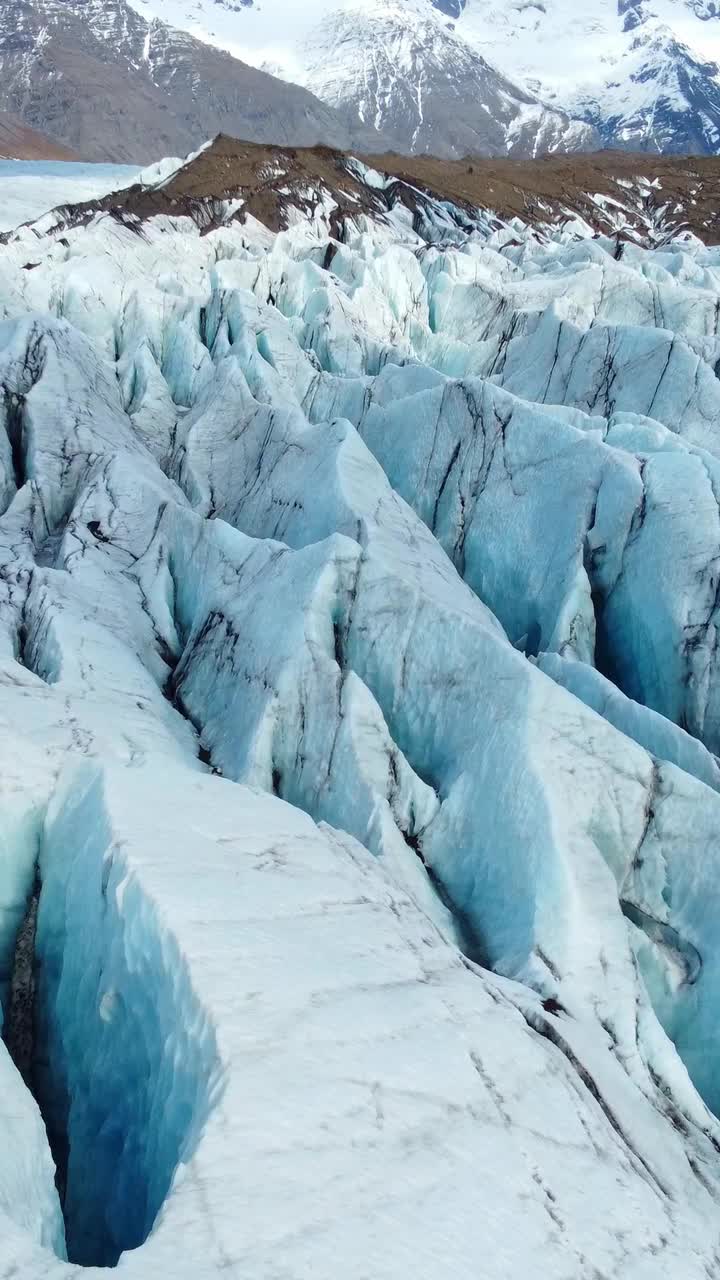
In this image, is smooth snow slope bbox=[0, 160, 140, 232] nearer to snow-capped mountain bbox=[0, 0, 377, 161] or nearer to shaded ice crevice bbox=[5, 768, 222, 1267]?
shaded ice crevice bbox=[5, 768, 222, 1267]

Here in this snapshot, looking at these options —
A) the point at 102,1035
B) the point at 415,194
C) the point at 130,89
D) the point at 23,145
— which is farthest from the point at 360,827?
the point at 130,89

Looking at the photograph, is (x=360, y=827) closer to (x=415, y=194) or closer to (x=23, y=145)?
(x=415, y=194)

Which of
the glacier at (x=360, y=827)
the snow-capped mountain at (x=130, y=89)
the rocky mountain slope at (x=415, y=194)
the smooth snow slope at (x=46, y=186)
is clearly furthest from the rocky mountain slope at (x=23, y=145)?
the glacier at (x=360, y=827)

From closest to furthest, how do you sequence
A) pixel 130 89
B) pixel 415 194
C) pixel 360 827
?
pixel 360 827, pixel 415 194, pixel 130 89

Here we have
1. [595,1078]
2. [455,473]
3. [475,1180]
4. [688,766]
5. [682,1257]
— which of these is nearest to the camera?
[475,1180]

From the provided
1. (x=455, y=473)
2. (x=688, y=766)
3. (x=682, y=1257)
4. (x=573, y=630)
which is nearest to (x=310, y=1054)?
(x=682, y=1257)

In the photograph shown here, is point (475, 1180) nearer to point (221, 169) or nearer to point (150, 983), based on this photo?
point (150, 983)

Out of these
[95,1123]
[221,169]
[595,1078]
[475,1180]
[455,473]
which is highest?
[221,169]
